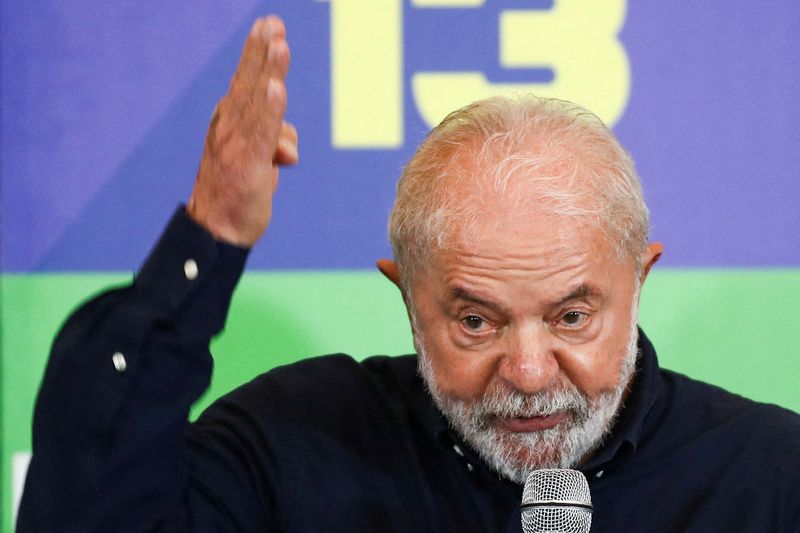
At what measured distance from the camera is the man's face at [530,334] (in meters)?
1.76

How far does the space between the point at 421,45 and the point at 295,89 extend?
30 centimetres

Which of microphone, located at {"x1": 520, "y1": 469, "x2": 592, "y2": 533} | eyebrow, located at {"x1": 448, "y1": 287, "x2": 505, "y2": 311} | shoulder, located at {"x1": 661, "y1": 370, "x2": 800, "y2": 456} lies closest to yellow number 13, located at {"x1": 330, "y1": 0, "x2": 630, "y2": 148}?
shoulder, located at {"x1": 661, "y1": 370, "x2": 800, "y2": 456}

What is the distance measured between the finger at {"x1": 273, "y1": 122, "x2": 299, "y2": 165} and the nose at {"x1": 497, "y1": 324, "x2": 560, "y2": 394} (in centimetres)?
42

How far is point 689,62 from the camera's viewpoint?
2.76 meters

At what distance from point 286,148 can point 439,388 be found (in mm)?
499

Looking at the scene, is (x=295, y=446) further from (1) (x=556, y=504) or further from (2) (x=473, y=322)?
(1) (x=556, y=504)

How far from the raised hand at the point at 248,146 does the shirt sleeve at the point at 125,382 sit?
0.10ft

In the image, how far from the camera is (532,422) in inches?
71.1

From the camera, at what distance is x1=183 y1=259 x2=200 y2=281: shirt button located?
1.57 meters

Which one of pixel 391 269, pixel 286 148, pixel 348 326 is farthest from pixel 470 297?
pixel 348 326

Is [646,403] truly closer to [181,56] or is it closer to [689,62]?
[689,62]

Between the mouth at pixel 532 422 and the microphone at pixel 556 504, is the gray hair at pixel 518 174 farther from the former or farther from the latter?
the microphone at pixel 556 504

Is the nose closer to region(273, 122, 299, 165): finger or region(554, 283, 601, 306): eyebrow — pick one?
region(554, 283, 601, 306): eyebrow

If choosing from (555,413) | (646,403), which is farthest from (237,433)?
(646,403)
